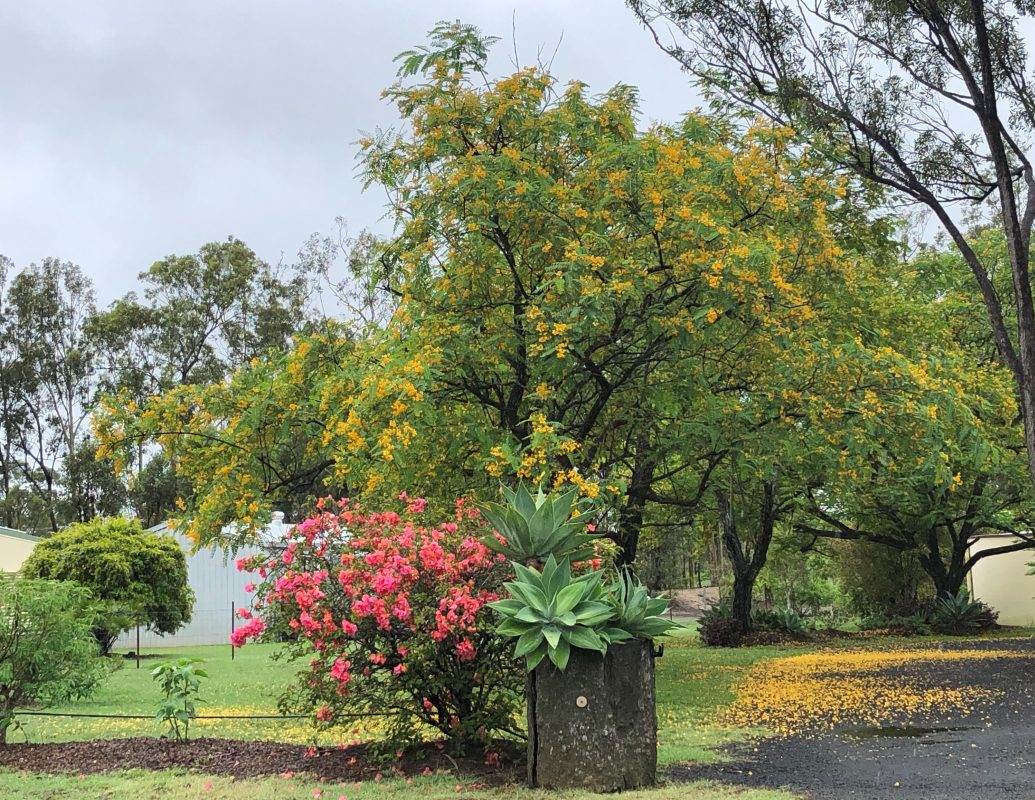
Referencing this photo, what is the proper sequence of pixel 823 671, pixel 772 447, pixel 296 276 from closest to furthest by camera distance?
pixel 772 447, pixel 823 671, pixel 296 276

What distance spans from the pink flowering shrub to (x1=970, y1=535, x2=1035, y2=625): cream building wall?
950 inches

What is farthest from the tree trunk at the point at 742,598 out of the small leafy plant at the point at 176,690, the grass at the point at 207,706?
the small leafy plant at the point at 176,690

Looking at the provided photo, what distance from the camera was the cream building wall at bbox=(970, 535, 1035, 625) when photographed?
26984 millimetres

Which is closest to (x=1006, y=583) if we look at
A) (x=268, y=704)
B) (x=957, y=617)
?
(x=957, y=617)

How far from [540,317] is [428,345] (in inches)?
44.6

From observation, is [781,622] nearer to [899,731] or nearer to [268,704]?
[268,704]

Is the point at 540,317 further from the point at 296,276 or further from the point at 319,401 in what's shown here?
the point at 296,276

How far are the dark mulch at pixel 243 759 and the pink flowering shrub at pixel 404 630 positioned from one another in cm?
17

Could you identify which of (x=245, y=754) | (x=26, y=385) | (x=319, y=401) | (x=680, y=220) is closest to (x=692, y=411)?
(x=680, y=220)

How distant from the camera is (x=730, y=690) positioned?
11.6 m

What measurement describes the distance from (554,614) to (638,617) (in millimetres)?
543

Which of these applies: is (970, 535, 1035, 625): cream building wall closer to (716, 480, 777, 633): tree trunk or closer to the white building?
(716, 480, 777, 633): tree trunk

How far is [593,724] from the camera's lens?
17.7ft

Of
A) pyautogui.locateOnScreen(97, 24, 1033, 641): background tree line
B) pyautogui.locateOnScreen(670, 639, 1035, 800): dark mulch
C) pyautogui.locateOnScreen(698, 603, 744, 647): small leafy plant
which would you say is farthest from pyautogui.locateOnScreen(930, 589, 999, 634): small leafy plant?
pyautogui.locateOnScreen(670, 639, 1035, 800): dark mulch
